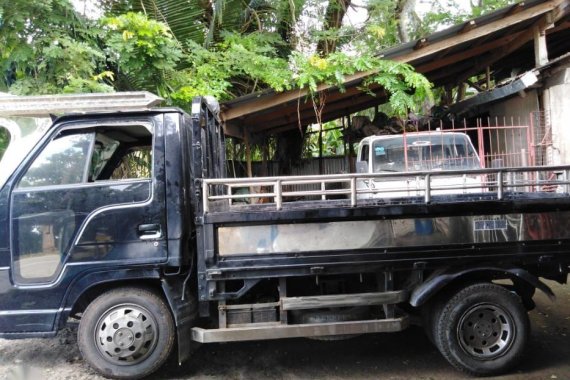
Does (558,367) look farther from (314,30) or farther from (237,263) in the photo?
(314,30)

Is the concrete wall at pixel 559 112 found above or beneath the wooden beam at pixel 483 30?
beneath

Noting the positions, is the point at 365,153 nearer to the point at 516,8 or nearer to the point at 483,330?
the point at 516,8

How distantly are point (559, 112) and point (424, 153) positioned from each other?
2.58 m

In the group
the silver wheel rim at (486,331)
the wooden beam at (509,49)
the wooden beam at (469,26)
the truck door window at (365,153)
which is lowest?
the silver wheel rim at (486,331)

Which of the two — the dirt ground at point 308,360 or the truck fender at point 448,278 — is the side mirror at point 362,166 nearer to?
the dirt ground at point 308,360

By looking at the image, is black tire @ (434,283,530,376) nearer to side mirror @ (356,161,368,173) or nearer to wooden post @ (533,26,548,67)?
side mirror @ (356,161,368,173)

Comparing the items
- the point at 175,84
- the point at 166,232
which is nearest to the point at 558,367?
the point at 166,232

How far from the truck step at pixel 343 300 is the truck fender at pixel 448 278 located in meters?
0.14

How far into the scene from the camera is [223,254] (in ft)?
11.6

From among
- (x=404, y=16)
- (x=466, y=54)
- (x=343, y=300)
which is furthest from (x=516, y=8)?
(x=343, y=300)

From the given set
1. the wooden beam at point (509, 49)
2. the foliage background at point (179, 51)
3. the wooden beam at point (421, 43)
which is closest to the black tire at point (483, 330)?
the foliage background at point (179, 51)

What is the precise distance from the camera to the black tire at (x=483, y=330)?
3.70m

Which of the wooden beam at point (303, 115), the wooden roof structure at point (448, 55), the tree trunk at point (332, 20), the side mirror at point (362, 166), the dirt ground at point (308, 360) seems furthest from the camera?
the tree trunk at point (332, 20)

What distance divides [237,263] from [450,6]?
42.6 feet
